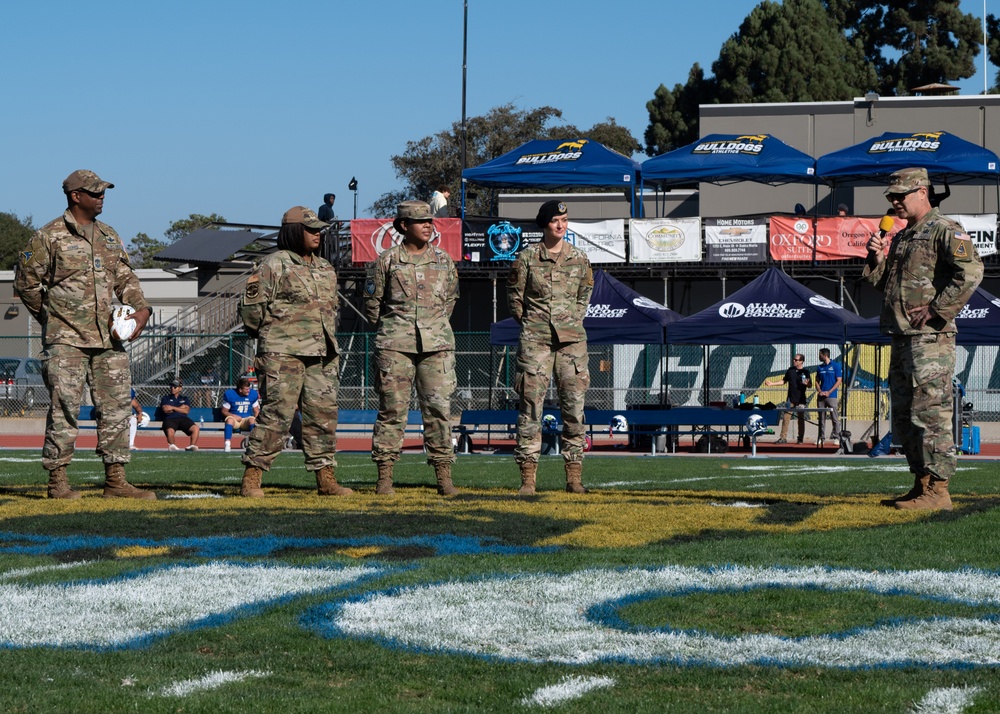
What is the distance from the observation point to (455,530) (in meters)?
7.18

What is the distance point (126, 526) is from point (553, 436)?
1234 cm

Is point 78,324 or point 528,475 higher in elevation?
point 78,324

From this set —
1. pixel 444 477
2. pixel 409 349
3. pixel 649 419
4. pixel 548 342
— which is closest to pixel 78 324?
pixel 409 349

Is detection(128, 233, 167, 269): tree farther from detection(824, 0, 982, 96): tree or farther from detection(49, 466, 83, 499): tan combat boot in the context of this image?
detection(49, 466, 83, 499): tan combat boot

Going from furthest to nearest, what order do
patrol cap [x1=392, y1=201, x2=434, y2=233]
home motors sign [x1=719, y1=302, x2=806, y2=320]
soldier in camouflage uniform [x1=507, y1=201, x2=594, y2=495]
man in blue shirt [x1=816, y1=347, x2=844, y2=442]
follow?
man in blue shirt [x1=816, y1=347, x2=844, y2=442] < home motors sign [x1=719, y1=302, x2=806, y2=320] < soldier in camouflage uniform [x1=507, y1=201, x2=594, y2=495] < patrol cap [x1=392, y1=201, x2=434, y2=233]

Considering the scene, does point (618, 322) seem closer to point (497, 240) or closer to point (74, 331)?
point (497, 240)

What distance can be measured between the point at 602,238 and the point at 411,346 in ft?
74.8

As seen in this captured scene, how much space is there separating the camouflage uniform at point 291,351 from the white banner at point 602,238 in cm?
2253

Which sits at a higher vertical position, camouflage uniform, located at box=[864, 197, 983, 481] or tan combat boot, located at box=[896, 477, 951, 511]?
camouflage uniform, located at box=[864, 197, 983, 481]

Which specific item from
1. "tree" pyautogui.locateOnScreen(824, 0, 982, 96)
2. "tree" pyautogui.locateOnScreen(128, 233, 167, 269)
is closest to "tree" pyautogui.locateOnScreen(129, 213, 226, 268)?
"tree" pyautogui.locateOnScreen(128, 233, 167, 269)

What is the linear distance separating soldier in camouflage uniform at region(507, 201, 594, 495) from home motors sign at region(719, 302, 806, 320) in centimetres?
1099

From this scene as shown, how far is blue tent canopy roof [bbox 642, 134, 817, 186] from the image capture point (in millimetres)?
31422

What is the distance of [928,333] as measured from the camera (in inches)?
310

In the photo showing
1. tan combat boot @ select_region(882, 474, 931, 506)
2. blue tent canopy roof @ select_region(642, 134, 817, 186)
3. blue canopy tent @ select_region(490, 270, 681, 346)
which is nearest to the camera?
tan combat boot @ select_region(882, 474, 931, 506)
